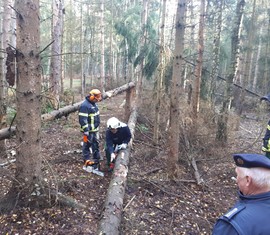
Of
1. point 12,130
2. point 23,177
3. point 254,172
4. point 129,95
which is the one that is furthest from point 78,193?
point 129,95

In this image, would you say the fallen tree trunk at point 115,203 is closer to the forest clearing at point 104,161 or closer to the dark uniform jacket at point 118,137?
the forest clearing at point 104,161

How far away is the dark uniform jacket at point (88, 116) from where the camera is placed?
250 inches

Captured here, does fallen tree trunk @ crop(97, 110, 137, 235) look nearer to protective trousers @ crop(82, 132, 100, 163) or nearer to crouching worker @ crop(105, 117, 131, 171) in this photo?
crouching worker @ crop(105, 117, 131, 171)

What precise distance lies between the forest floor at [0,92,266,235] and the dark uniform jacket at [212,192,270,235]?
2509mm

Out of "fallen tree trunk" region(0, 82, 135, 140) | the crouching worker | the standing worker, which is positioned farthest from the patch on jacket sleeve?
the standing worker

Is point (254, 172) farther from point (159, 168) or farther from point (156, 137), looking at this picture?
point (156, 137)

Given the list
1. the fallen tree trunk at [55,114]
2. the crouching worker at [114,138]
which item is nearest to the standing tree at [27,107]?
the fallen tree trunk at [55,114]

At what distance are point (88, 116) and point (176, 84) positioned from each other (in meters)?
2.24

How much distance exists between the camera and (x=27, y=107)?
388 centimetres

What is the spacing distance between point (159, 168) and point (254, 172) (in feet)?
16.6

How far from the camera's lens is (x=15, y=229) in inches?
146

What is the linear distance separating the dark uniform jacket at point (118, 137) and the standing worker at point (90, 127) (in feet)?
1.29

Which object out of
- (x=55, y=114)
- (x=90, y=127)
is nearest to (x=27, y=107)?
(x=55, y=114)

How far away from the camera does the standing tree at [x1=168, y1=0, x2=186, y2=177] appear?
5.72 meters
